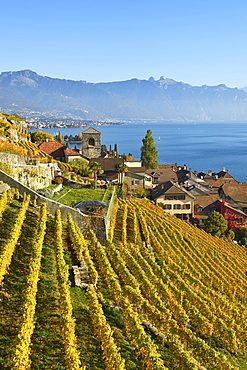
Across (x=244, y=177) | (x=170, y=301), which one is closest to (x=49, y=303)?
(x=170, y=301)

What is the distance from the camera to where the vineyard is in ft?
46.0

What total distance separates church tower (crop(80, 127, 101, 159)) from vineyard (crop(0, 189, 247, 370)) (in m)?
59.4

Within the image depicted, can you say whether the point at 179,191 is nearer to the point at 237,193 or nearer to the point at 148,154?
the point at 237,193

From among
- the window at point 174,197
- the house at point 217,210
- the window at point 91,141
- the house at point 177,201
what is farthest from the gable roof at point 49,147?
the house at point 217,210

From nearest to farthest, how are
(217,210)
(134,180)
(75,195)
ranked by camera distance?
(75,195), (217,210), (134,180)

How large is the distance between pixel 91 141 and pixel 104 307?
75.1 m

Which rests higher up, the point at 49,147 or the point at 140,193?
the point at 49,147

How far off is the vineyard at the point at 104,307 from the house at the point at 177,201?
28624 mm

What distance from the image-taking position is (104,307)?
18.7 metres

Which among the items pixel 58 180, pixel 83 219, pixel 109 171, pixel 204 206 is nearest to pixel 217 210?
pixel 204 206

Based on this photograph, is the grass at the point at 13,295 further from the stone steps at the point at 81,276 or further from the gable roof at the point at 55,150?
the gable roof at the point at 55,150

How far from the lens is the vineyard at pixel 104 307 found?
14.0 meters

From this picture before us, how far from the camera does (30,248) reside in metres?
21.3

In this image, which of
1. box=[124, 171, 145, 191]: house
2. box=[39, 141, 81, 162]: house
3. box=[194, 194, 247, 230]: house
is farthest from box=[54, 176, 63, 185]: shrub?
box=[39, 141, 81, 162]: house
